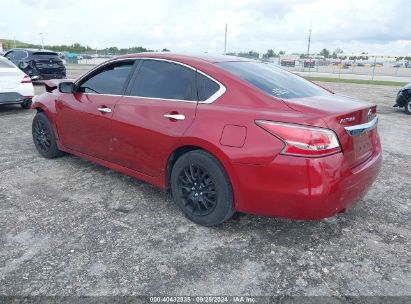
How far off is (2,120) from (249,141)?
23.6 feet

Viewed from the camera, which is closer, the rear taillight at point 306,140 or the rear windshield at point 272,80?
the rear taillight at point 306,140

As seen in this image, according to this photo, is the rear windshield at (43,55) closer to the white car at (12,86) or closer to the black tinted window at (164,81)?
the white car at (12,86)

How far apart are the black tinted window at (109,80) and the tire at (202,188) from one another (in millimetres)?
1285

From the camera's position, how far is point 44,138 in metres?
5.23

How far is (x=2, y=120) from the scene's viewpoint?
26.4 feet

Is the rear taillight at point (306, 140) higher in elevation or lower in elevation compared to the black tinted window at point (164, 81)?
lower

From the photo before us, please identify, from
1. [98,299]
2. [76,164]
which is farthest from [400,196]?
[76,164]

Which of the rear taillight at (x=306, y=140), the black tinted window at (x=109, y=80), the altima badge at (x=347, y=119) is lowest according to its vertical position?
the rear taillight at (x=306, y=140)

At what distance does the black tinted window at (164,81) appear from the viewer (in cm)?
340

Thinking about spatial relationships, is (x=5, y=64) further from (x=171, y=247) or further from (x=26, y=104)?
(x=171, y=247)

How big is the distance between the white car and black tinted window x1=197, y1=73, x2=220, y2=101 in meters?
6.59

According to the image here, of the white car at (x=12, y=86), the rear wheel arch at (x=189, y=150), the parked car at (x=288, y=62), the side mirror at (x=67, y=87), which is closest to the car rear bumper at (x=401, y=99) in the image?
the rear wheel arch at (x=189, y=150)

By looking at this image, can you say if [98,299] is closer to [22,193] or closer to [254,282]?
[254,282]

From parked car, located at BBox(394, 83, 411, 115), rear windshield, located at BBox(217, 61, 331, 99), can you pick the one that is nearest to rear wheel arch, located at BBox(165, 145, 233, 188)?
rear windshield, located at BBox(217, 61, 331, 99)
